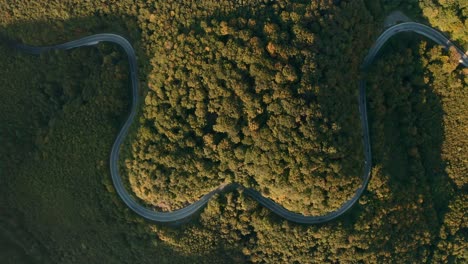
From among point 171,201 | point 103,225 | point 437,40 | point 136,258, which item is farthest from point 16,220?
point 437,40

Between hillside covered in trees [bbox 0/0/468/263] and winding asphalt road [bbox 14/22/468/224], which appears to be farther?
winding asphalt road [bbox 14/22/468/224]

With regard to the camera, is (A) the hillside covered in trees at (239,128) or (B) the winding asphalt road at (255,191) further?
(B) the winding asphalt road at (255,191)

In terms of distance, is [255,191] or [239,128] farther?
[255,191]

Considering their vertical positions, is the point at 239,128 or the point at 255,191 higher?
the point at 239,128

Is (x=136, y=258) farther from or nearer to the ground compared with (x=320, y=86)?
nearer to the ground

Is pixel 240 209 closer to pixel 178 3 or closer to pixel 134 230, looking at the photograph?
pixel 134 230

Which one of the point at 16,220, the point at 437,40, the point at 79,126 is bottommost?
the point at 16,220

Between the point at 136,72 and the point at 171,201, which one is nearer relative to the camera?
the point at 171,201

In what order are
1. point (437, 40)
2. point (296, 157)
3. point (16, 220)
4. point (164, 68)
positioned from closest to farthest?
point (296, 157), point (164, 68), point (437, 40), point (16, 220)
